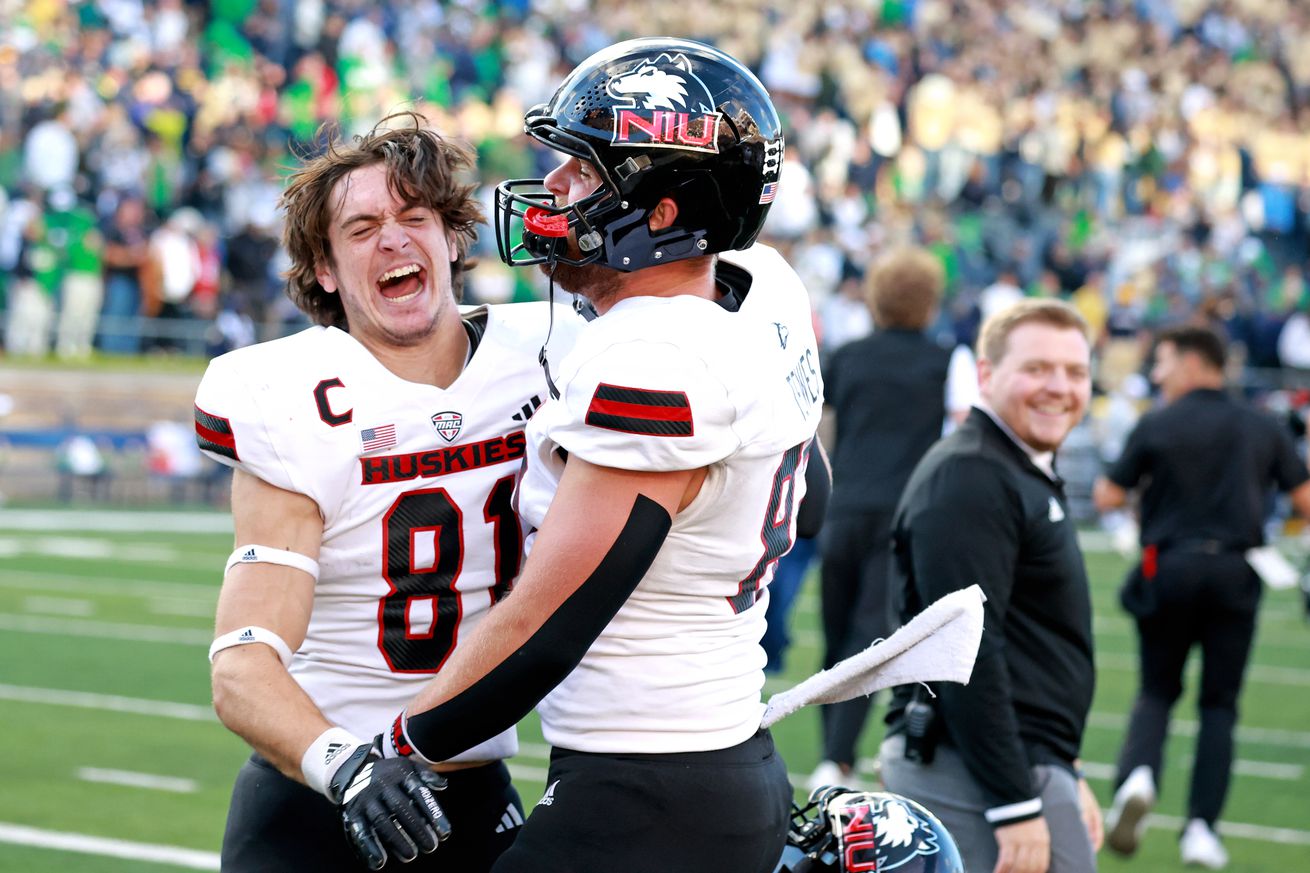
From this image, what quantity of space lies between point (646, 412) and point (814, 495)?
2.32ft

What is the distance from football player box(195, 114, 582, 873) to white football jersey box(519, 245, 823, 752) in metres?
0.34

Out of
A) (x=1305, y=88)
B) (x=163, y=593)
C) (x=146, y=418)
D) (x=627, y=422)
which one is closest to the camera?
(x=627, y=422)

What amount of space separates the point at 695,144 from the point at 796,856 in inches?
40.6

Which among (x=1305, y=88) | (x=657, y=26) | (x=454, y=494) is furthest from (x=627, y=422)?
(x=1305, y=88)

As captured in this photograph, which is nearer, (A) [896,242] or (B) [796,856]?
(B) [796,856]

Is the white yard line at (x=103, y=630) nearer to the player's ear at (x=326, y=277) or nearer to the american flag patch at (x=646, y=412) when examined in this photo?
the player's ear at (x=326, y=277)

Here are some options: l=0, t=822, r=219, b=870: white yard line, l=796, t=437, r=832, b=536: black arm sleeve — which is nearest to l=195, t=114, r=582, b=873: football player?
l=796, t=437, r=832, b=536: black arm sleeve

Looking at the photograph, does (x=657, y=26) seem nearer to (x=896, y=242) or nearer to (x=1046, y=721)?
(x=896, y=242)

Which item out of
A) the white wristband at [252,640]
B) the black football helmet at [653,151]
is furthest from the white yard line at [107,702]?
the black football helmet at [653,151]

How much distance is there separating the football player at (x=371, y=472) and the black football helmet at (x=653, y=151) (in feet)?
1.15

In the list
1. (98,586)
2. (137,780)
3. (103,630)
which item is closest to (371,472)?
(137,780)

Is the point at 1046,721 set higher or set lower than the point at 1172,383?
lower

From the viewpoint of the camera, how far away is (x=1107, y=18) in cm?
2688

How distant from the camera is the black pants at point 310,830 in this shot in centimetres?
275
